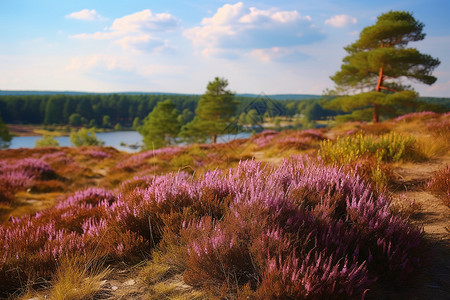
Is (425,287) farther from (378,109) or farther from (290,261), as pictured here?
(378,109)

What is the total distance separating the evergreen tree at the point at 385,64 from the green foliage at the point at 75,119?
418 ft

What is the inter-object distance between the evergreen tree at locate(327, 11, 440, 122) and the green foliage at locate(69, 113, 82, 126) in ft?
418

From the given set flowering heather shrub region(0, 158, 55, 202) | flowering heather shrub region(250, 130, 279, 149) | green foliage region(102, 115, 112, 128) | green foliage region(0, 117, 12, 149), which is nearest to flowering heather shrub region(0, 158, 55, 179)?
flowering heather shrub region(0, 158, 55, 202)

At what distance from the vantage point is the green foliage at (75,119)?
4914 inches

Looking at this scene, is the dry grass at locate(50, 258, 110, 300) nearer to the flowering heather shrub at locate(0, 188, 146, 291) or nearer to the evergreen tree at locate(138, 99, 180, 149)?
the flowering heather shrub at locate(0, 188, 146, 291)

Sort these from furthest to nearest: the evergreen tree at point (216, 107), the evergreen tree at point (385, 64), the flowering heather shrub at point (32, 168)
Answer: the evergreen tree at point (216, 107) → the evergreen tree at point (385, 64) → the flowering heather shrub at point (32, 168)

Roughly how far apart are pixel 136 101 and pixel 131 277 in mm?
156823

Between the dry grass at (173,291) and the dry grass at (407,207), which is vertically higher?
the dry grass at (407,207)

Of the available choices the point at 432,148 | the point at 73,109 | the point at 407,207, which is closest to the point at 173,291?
the point at 407,207

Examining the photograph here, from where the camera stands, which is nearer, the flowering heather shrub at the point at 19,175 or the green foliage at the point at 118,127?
the flowering heather shrub at the point at 19,175

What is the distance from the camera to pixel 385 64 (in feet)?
72.6

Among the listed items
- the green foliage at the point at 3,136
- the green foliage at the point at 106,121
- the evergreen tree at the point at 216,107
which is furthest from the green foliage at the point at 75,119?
the evergreen tree at the point at 216,107

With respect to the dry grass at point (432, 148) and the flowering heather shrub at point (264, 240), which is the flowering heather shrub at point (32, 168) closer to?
the flowering heather shrub at point (264, 240)

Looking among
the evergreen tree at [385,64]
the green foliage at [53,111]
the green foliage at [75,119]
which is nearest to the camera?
the evergreen tree at [385,64]
